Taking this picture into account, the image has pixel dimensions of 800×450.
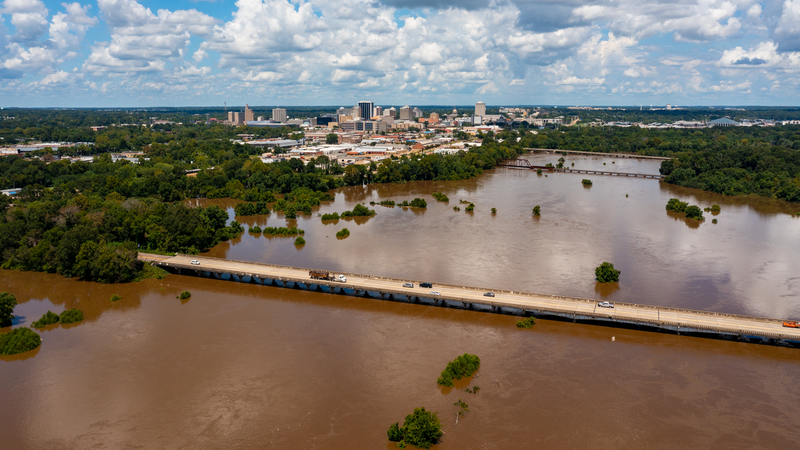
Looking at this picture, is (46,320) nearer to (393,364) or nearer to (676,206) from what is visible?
(393,364)

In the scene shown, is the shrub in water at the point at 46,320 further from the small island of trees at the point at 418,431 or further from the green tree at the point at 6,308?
the small island of trees at the point at 418,431

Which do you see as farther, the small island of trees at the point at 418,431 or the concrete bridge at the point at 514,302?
the concrete bridge at the point at 514,302

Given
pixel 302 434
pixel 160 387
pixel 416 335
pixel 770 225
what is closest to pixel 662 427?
pixel 416 335

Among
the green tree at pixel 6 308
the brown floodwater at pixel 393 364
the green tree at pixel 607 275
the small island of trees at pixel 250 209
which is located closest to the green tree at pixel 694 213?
the brown floodwater at pixel 393 364

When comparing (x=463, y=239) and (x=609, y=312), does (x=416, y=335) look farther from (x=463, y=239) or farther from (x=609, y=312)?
(x=463, y=239)

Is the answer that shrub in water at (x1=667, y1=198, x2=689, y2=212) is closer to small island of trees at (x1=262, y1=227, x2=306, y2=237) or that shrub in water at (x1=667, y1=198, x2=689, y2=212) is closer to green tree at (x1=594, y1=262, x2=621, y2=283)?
green tree at (x1=594, y1=262, x2=621, y2=283)

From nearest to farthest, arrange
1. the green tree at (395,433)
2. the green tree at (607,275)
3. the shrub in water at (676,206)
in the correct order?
the green tree at (395,433) < the green tree at (607,275) < the shrub in water at (676,206)

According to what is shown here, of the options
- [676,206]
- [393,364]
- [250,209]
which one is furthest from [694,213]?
[250,209]
